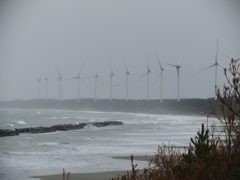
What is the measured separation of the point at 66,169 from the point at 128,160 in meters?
4.30

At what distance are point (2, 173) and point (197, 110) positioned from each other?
13938cm

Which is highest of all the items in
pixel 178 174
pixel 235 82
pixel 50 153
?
pixel 235 82

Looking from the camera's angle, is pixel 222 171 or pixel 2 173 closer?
pixel 222 171

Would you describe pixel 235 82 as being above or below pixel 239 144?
above

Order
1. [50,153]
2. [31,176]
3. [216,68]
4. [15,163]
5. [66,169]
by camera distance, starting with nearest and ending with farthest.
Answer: [31,176], [66,169], [15,163], [50,153], [216,68]

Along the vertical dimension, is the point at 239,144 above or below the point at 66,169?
above

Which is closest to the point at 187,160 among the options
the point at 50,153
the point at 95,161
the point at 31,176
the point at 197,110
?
the point at 31,176

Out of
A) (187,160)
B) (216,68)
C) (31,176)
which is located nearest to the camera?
(187,160)

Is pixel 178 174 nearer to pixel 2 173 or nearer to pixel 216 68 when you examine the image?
pixel 2 173

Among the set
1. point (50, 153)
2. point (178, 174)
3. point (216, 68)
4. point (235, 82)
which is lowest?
point (50, 153)

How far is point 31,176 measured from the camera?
17578 mm

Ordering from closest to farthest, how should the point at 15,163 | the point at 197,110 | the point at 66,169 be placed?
the point at 66,169 → the point at 15,163 → the point at 197,110

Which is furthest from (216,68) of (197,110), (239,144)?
(239,144)

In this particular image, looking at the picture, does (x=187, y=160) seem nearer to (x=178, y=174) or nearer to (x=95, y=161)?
(x=178, y=174)
